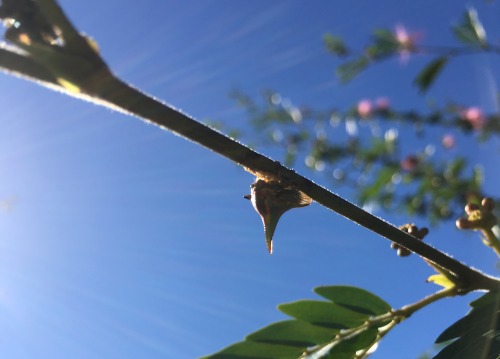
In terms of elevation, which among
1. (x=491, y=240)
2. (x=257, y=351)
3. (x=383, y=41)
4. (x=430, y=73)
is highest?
(x=383, y=41)

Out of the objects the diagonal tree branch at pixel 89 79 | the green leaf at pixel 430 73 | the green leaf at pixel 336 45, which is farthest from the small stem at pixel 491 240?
the green leaf at pixel 336 45

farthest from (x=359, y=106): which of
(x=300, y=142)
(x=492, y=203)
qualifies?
(x=492, y=203)

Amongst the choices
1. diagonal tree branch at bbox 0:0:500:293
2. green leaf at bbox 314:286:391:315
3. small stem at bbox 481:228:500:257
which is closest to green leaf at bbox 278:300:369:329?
green leaf at bbox 314:286:391:315

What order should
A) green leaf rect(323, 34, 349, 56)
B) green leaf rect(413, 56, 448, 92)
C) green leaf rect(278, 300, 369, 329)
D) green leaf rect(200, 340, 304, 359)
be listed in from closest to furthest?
green leaf rect(200, 340, 304, 359), green leaf rect(278, 300, 369, 329), green leaf rect(413, 56, 448, 92), green leaf rect(323, 34, 349, 56)

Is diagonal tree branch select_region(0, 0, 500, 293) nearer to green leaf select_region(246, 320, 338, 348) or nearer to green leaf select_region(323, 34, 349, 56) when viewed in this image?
green leaf select_region(246, 320, 338, 348)

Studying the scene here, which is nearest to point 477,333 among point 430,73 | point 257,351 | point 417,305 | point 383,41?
point 417,305

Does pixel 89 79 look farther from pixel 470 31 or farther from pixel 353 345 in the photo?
pixel 470 31
